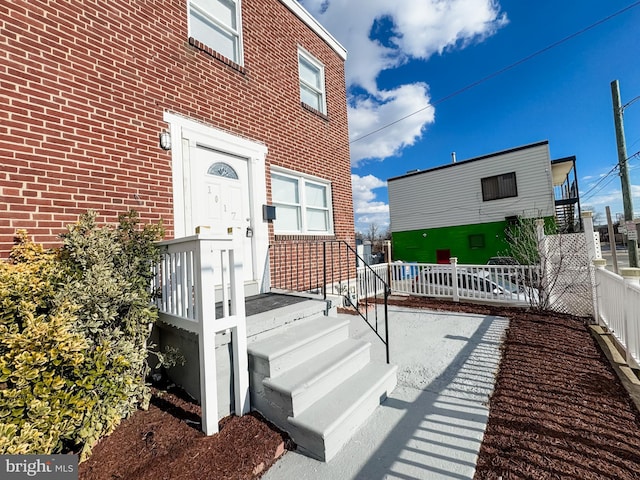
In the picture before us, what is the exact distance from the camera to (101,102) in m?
3.18

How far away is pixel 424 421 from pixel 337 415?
2.80 ft

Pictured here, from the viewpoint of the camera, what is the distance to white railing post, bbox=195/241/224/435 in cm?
226

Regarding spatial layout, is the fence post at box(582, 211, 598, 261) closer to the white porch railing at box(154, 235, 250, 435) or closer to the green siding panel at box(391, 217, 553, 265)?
the white porch railing at box(154, 235, 250, 435)

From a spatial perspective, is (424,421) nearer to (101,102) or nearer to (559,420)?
(559,420)

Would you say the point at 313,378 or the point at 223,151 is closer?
the point at 313,378

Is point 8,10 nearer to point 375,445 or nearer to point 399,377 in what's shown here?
point 375,445

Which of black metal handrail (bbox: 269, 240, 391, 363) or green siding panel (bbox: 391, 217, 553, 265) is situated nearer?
black metal handrail (bbox: 269, 240, 391, 363)

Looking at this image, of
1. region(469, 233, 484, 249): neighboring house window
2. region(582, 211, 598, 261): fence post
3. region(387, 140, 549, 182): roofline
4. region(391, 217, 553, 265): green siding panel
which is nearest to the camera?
region(582, 211, 598, 261): fence post

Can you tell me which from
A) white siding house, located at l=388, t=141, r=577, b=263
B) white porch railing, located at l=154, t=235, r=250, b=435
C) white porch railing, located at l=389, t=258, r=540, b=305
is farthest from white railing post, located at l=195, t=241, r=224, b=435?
white siding house, located at l=388, t=141, r=577, b=263

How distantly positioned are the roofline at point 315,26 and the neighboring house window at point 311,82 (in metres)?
0.72

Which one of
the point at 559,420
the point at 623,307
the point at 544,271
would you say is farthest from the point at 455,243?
the point at 559,420

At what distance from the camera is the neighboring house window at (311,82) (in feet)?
20.5

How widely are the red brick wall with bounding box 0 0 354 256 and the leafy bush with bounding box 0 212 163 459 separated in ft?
1.85

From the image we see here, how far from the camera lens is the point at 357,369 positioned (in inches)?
116
